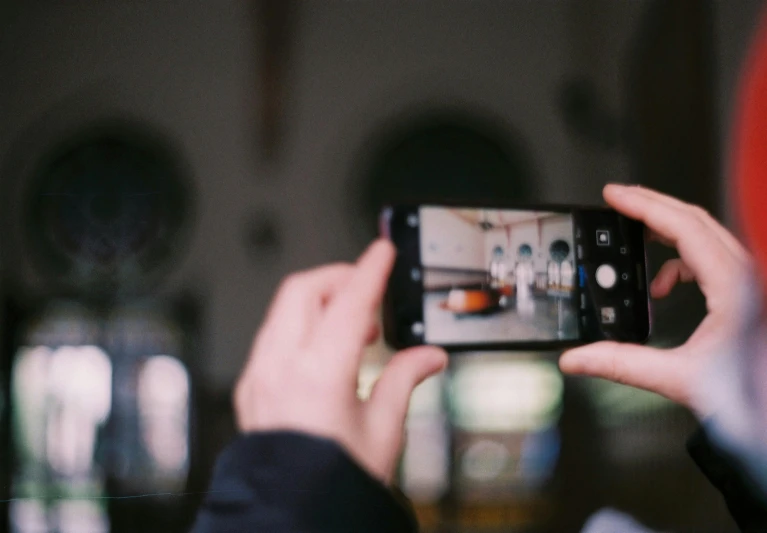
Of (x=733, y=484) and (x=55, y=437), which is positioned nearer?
Answer: (x=733, y=484)

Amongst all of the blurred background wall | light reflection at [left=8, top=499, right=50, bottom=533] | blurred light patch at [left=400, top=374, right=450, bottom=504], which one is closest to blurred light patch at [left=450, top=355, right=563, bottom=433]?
blurred light patch at [left=400, top=374, right=450, bottom=504]

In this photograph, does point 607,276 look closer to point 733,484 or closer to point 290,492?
point 733,484

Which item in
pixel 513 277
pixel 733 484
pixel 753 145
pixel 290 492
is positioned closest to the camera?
pixel 290 492

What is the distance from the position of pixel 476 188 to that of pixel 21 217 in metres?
1.62

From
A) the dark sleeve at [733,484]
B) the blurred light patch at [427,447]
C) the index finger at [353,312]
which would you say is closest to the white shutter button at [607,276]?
the dark sleeve at [733,484]

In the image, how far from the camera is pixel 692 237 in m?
0.40

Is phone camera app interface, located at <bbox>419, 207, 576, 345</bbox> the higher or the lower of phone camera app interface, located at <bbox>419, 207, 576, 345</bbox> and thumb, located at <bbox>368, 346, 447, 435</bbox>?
the higher

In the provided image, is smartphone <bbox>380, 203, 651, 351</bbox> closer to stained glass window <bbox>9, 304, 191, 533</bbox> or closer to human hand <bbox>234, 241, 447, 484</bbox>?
human hand <bbox>234, 241, 447, 484</bbox>

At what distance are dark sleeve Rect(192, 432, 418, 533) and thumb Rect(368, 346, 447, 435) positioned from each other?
47 millimetres

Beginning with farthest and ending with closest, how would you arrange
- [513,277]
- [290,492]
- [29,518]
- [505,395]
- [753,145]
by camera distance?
[505,395], [29,518], [753,145], [513,277], [290,492]

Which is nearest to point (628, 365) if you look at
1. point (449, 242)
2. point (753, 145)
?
point (449, 242)

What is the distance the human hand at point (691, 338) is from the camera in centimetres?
39

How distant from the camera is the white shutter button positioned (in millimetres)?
466

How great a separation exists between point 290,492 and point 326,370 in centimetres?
6
